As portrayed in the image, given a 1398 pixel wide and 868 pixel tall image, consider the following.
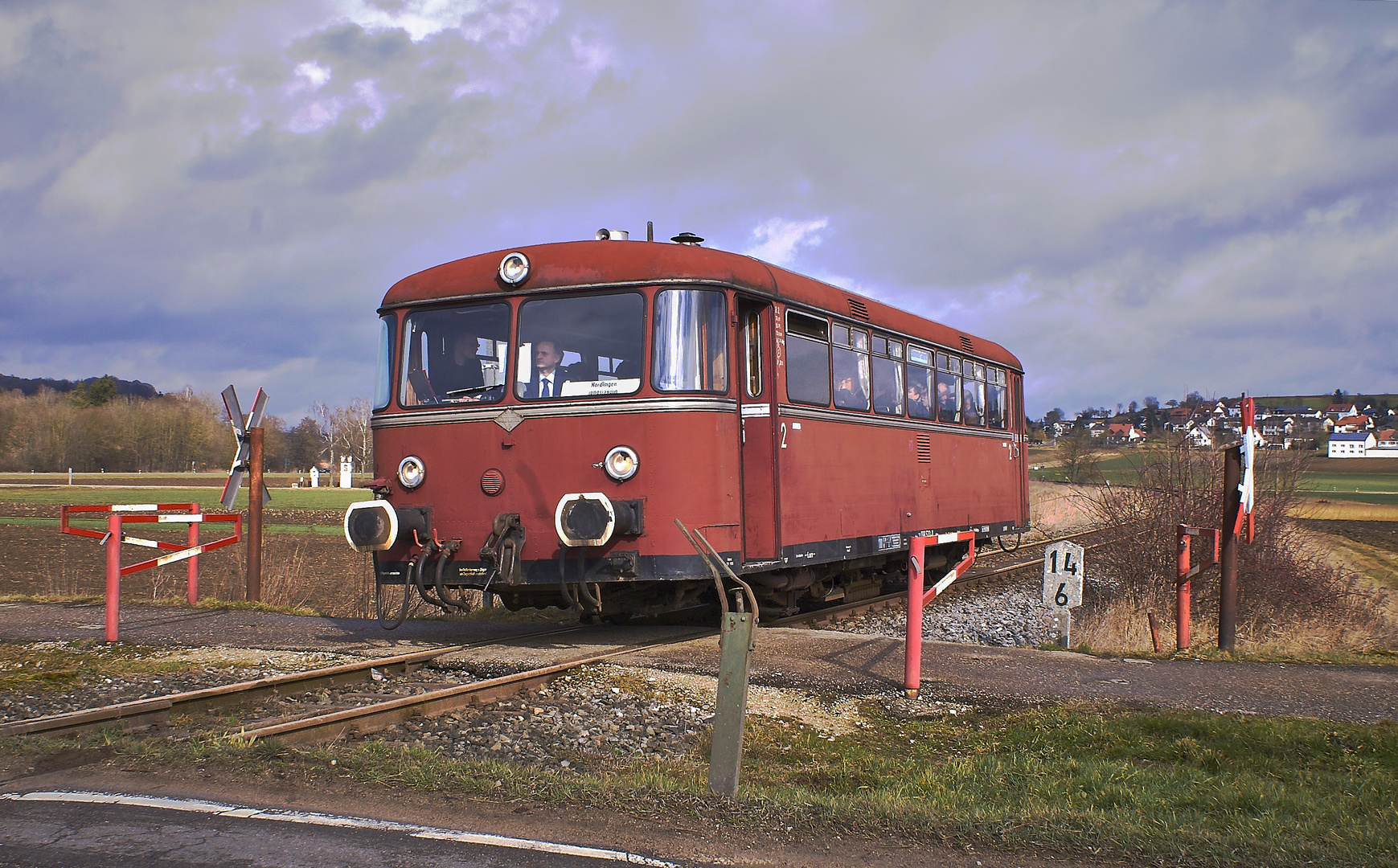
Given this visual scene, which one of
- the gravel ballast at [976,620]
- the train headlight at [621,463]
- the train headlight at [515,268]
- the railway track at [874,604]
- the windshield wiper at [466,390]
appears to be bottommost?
the gravel ballast at [976,620]

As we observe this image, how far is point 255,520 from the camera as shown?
13438 millimetres

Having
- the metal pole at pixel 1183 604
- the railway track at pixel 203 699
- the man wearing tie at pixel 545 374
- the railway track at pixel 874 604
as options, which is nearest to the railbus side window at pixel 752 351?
the man wearing tie at pixel 545 374

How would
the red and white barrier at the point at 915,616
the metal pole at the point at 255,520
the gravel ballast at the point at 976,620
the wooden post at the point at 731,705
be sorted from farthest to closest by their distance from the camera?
1. the metal pole at the point at 255,520
2. the gravel ballast at the point at 976,620
3. the red and white barrier at the point at 915,616
4. the wooden post at the point at 731,705

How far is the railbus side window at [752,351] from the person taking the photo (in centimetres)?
895

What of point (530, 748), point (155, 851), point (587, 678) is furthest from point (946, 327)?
point (155, 851)

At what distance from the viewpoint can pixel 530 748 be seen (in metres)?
6.01

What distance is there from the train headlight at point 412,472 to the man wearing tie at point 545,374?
3.59 feet

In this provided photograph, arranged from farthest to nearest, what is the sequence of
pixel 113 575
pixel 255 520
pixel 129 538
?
pixel 255 520
pixel 129 538
pixel 113 575

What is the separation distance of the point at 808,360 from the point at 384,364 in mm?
3795

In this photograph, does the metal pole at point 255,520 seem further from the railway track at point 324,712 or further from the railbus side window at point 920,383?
the railbus side window at point 920,383

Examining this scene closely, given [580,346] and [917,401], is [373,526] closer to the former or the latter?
[580,346]

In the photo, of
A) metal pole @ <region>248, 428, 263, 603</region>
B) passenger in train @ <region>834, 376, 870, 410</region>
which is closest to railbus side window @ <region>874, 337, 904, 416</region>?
passenger in train @ <region>834, 376, 870, 410</region>

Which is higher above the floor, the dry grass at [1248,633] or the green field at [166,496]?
the green field at [166,496]

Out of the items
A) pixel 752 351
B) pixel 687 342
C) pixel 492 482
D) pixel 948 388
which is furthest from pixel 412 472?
pixel 948 388
